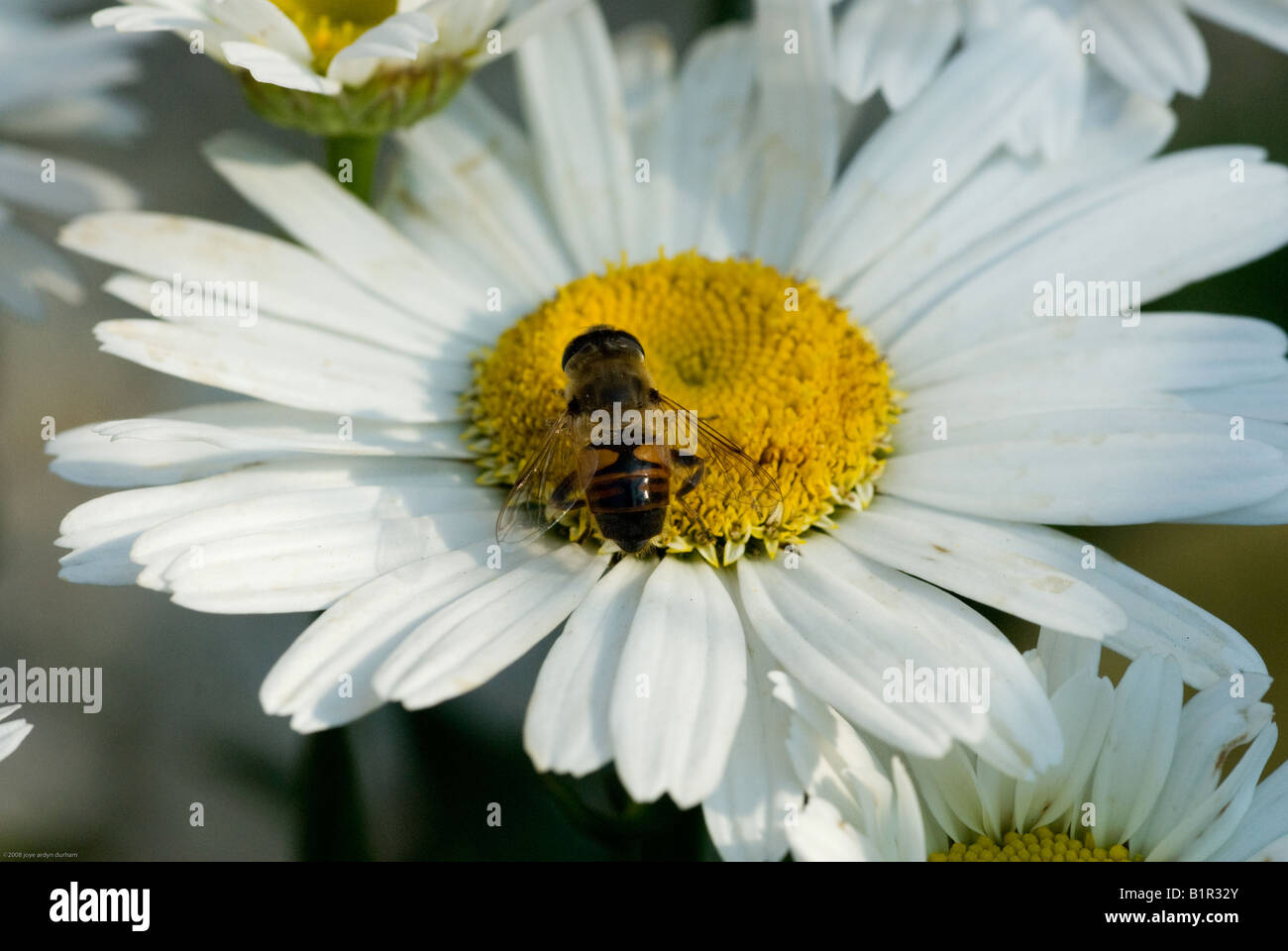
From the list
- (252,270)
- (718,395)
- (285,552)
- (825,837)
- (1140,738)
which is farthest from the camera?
(252,270)

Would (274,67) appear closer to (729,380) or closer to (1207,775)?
(729,380)

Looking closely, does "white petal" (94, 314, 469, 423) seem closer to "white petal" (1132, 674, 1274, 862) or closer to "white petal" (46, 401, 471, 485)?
"white petal" (46, 401, 471, 485)

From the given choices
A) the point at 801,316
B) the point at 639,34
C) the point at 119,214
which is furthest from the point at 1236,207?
the point at 119,214

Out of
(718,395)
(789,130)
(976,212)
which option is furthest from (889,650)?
(789,130)

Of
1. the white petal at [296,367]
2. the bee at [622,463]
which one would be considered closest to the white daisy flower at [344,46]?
the white petal at [296,367]

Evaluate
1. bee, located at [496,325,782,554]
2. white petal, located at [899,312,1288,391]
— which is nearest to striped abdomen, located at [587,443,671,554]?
bee, located at [496,325,782,554]

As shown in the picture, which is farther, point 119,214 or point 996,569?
point 119,214

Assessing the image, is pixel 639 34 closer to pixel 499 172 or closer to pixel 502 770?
pixel 499 172

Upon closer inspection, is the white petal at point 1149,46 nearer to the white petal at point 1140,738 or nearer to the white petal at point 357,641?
the white petal at point 1140,738
